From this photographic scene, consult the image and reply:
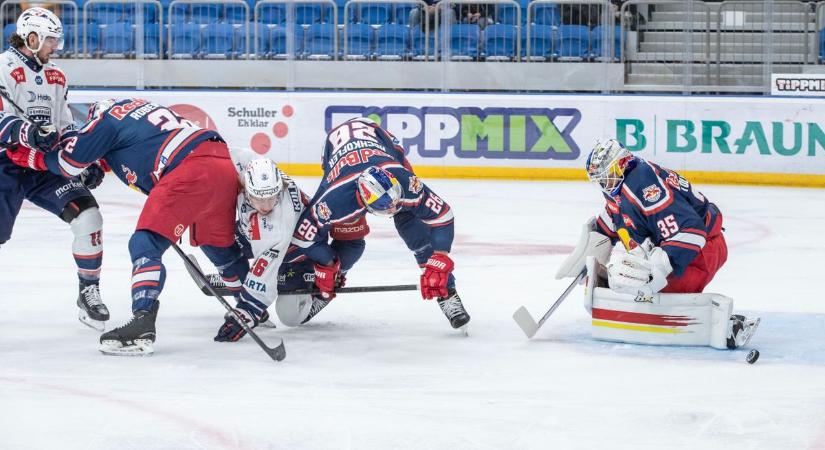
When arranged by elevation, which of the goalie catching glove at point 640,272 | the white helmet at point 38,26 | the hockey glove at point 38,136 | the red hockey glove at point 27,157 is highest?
the white helmet at point 38,26

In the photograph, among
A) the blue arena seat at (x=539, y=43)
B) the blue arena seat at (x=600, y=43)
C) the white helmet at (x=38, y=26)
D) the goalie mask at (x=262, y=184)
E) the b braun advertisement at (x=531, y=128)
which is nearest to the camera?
the goalie mask at (x=262, y=184)

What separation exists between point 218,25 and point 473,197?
3.40 m

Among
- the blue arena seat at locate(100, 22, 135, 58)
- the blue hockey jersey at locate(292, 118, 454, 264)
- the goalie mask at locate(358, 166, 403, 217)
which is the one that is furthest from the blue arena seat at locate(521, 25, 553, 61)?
the goalie mask at locate(358, 166, 403, 217)

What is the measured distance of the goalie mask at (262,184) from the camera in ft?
15.1

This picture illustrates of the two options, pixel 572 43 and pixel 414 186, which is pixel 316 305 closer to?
pixel 414 186

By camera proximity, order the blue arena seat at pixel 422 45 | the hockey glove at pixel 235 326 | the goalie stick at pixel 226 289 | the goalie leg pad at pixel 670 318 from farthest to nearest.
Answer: the blue arena seat at pixel 422 45 → the goalie stick at pixel 226 289 → the hockey glove at pixel 235 326 → the goalie leg pad at pixel 670 318

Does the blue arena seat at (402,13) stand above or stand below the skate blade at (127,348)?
above

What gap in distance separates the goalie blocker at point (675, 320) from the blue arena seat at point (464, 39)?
23.3 feet

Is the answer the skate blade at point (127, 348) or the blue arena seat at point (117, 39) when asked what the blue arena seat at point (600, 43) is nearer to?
the blue arena seat at point (117, 39)

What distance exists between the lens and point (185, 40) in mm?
12055

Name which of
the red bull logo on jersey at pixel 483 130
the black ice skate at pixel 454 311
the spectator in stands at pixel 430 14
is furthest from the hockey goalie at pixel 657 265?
the spectator in stands at pixel 430 14

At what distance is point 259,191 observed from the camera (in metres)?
4.61

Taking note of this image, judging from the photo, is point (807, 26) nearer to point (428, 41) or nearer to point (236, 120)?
point (428, 41)

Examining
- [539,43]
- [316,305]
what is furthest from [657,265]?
[539,43]
